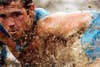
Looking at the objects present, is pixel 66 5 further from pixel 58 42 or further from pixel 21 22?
pixel 21 22

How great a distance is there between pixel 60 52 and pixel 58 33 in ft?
0.74

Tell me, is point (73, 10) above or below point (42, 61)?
above

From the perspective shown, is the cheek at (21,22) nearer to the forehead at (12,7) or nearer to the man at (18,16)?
the man at (18,16)

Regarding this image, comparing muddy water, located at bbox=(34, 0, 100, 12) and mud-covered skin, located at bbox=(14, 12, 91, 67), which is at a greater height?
muddy water, located at bbox=(34, 0, 100, 12)

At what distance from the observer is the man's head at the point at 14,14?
25.1 feet

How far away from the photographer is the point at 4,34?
779 centimetres

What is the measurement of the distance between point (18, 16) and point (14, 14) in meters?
0.05

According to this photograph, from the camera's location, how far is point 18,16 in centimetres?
766

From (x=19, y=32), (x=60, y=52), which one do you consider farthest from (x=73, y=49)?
(x=19, y=32)

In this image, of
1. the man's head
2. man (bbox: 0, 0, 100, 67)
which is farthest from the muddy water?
the man's head

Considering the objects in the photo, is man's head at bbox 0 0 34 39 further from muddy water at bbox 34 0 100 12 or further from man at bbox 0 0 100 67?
muddy water at bbox 34 0 100 12

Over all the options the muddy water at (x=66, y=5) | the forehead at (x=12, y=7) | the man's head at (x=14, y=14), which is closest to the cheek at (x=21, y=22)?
the man's head at (x=14, y=14)

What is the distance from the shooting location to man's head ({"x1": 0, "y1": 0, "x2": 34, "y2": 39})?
7.65 metres

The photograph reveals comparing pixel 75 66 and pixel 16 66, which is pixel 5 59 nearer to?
pixel 16 66
